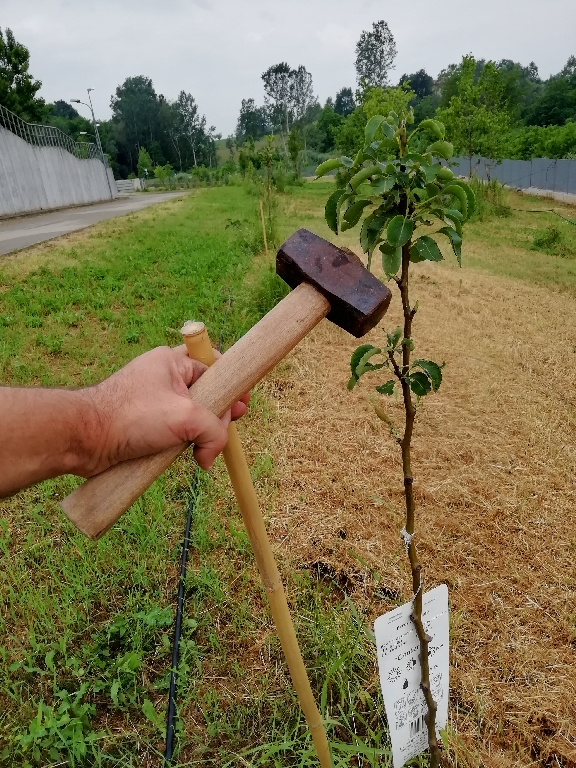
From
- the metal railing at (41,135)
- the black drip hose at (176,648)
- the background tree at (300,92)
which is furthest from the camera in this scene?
the background tree at (300,92)

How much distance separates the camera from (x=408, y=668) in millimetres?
1162

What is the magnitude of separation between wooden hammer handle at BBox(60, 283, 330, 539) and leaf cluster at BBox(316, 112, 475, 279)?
0.60ft

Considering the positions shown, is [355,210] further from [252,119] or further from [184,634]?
[252,119]

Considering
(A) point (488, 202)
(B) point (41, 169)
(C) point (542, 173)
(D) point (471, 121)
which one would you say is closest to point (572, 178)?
(C) point (542, 173)

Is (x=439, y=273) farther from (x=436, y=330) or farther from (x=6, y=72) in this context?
(x=6, y=72)

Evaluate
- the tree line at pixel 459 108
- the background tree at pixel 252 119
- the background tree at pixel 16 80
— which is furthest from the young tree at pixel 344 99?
the background tree at pixel 16 80

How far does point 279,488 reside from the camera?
8.88 feet

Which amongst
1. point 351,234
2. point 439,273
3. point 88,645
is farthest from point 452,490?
point 351,234

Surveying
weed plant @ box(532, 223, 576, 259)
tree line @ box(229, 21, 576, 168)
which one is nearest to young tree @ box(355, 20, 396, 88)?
tree line @ box(229, 21, 576, 168)

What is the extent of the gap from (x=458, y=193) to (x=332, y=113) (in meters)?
68.5

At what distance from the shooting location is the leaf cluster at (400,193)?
0.89 m

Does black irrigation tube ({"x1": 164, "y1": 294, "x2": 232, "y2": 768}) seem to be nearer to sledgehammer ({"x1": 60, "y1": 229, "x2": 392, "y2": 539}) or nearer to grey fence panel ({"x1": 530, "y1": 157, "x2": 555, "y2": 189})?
sledgehammer ({"x1": 60, "y1": 229, "x2": 392, "y2": 539})

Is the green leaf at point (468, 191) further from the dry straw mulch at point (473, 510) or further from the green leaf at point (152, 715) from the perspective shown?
the green leaf at point (152, 715)

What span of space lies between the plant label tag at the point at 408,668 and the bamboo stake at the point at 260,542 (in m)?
0.18
